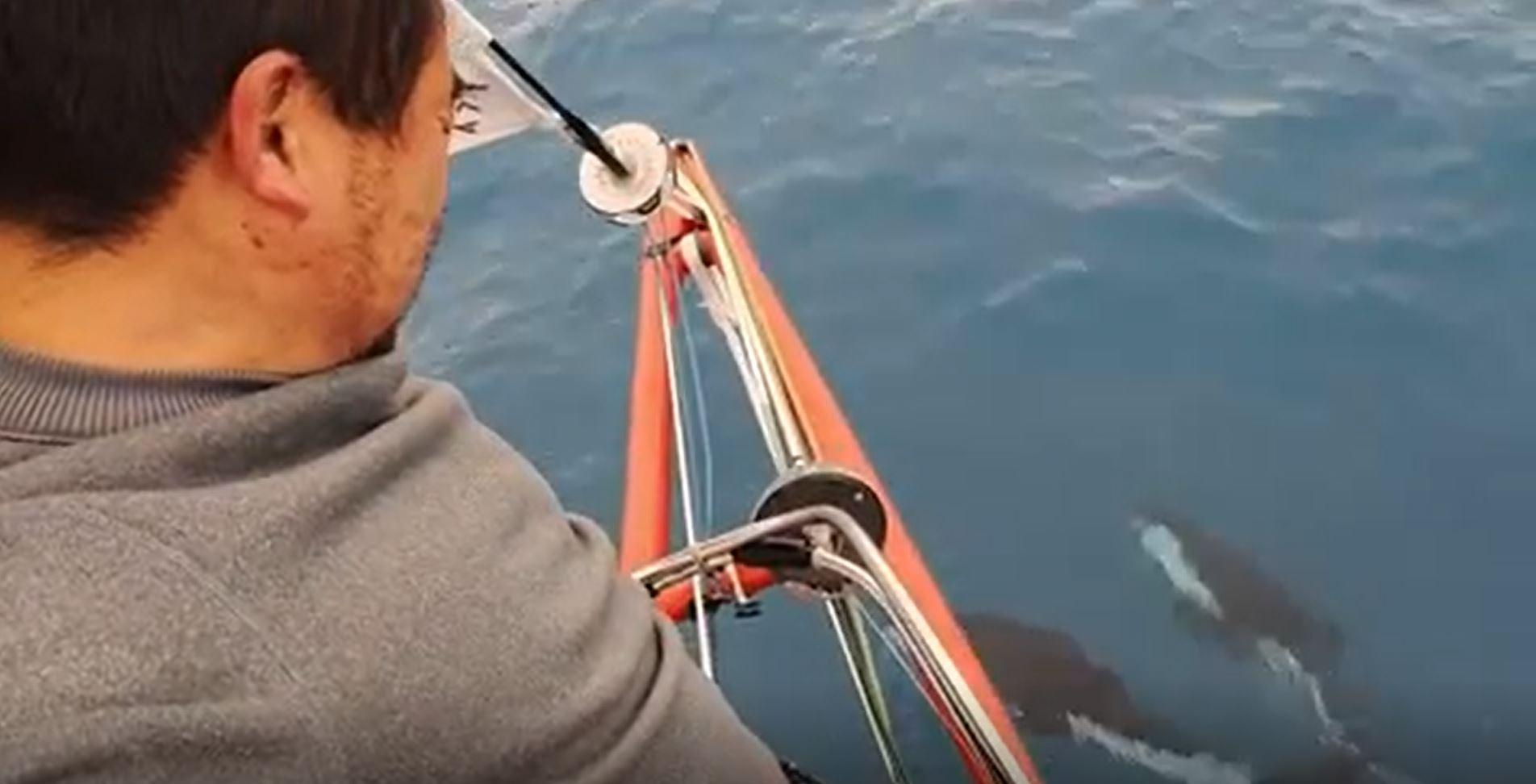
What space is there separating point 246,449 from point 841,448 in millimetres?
1142

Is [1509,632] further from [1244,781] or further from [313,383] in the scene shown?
[313,383]

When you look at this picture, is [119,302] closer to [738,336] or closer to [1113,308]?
[738,336]

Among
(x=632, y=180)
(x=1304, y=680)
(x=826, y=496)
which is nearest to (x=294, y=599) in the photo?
A: (x=826, y=496)

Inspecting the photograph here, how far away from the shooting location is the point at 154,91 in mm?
808

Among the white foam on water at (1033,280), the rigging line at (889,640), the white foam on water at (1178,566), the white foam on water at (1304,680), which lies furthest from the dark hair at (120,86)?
the white foam on water at (1033,280)

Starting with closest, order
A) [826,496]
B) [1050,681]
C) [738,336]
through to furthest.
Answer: [826,496] → [738,336] → [1050,681]

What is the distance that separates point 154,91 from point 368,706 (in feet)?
0.92

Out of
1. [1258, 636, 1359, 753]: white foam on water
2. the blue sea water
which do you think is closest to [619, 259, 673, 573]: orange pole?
the blue sea water

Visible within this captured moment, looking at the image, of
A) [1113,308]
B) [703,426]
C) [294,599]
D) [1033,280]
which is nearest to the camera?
[294,599]

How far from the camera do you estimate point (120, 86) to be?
0.80 m

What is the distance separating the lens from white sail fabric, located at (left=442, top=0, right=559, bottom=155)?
74.9 inches

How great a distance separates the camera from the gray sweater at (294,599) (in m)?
0.73

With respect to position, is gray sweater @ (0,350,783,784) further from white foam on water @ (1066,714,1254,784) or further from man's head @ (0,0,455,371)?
white foam on water @ (1066,714,1254,784)

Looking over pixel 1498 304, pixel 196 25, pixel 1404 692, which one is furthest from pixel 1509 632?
pixel 196 25
